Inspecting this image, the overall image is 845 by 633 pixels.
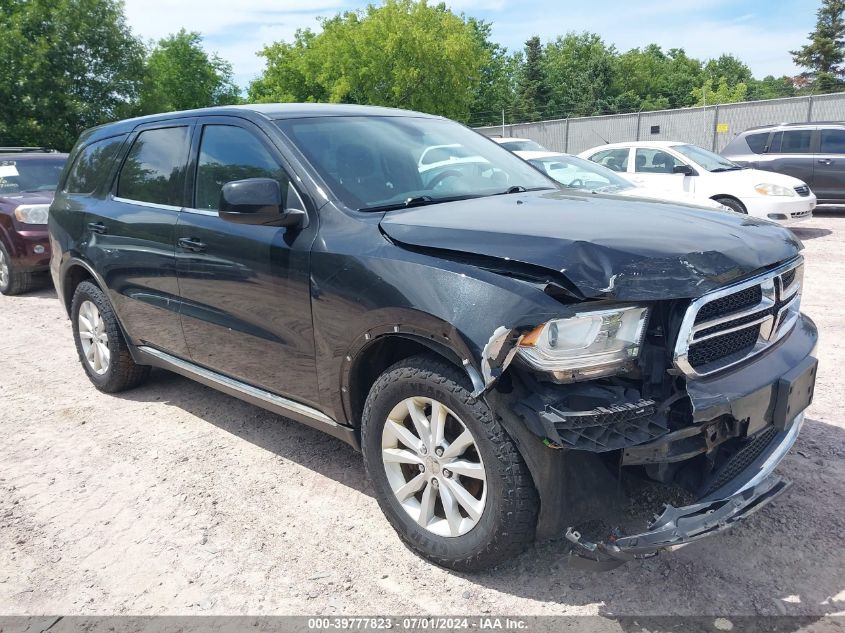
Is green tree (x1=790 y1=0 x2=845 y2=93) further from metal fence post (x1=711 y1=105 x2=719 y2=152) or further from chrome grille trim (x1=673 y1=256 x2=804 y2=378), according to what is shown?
chrome grille trim (x1=673 y1=256 x2=804 y2=378)

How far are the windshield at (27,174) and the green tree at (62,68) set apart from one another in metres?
16.3

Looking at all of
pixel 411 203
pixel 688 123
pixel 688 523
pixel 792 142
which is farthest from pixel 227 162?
pixel 688 123

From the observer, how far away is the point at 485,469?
2447 millimetres

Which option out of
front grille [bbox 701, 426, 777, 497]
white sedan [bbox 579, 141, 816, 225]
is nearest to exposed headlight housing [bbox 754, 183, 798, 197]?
white sedan [bbox 579, 141, 816, 225]

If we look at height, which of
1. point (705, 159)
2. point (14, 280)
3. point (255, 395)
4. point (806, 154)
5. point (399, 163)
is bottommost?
point (14, 280)

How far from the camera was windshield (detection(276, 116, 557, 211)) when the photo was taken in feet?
10.6

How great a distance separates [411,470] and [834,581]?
1.65 meters

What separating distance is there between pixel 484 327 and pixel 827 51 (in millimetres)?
73384

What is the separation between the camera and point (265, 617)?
256cm

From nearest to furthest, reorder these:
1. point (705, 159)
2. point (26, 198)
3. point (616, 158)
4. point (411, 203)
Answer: point (411, 203)
point (26, 198)
point (705, 159)
point (616, 158)

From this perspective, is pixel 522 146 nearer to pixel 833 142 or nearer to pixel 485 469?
pixel 833 142

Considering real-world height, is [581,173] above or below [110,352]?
above

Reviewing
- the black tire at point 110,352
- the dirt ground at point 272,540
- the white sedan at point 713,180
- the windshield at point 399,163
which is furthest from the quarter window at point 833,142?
the black tire at point 110,352

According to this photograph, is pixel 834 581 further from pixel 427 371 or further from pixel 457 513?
pixel 427 371
